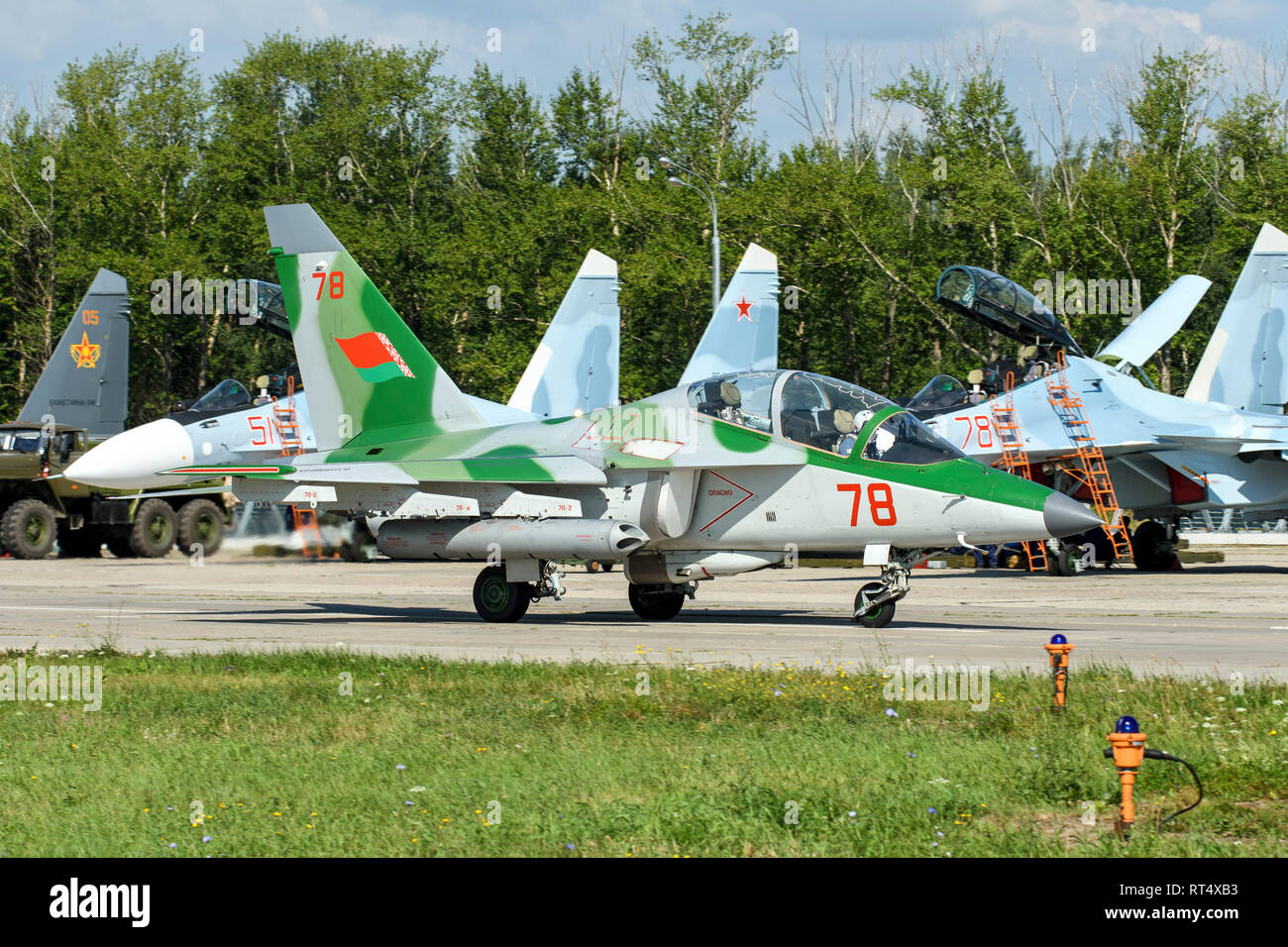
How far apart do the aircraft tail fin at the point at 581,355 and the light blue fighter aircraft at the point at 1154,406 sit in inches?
234

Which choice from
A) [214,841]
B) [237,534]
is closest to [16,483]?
[237,534]

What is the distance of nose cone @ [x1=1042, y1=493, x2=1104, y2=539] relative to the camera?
13125 mm

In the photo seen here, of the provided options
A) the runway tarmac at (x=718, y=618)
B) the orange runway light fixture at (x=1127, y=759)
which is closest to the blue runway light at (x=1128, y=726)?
the orange runway light fixture at (x=1127, y=759)

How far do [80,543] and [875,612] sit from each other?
2444 centimetres

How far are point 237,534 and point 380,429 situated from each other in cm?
926

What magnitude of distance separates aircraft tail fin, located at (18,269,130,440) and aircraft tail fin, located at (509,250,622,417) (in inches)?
583

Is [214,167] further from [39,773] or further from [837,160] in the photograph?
[39,773]

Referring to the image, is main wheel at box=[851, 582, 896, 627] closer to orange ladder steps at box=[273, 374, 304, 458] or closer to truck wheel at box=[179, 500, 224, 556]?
orange ladder steps at box=[273, 374, 304, 458]

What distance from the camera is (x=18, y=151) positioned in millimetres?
60875

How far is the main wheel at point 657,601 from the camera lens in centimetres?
1644

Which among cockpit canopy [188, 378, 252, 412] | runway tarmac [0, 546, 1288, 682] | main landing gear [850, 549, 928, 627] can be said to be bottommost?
runway tarmac [0, 546, 1288, 682]

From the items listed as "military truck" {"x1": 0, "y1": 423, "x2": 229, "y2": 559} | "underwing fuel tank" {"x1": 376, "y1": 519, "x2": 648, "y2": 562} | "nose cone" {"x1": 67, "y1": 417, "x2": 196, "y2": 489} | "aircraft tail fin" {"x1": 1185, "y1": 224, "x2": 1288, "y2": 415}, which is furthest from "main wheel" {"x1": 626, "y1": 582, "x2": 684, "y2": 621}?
"military truck" {"x1": 0, "y1": 423, "x2": 229, "y2": 559}

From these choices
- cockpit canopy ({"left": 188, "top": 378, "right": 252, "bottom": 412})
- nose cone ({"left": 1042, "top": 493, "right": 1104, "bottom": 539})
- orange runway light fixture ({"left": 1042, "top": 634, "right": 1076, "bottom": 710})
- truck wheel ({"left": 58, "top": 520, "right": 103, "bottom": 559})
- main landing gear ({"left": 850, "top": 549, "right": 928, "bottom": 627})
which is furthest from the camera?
truck wheel ({"left": 58, "top": 520, "right": 103, "bottom": 559})

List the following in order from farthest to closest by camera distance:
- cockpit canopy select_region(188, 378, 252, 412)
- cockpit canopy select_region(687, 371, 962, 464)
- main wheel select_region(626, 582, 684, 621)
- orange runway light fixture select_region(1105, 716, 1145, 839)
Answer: cockpit canopy select_region(188, 378, 252, 412), main wheel select_region(626, 582, 684, 621), cockpit canopy select_region(687, 371, 962, 464), orange runway light fixture select_region(1105, 716, 1145, 839)
